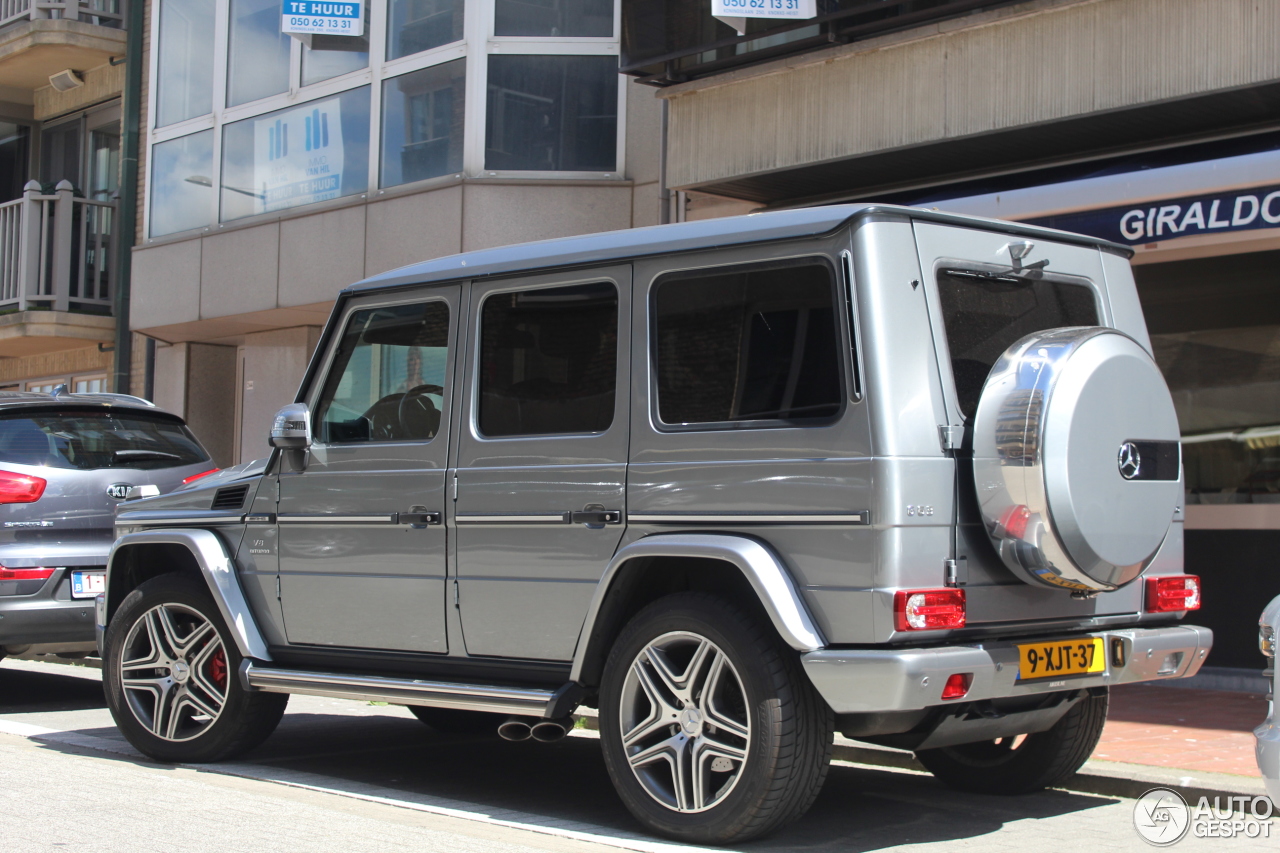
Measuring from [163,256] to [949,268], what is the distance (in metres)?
12.9

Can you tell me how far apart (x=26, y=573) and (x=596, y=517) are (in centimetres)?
436

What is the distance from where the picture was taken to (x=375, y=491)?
20.3 ft

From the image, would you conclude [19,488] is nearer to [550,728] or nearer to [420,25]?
[550,728]

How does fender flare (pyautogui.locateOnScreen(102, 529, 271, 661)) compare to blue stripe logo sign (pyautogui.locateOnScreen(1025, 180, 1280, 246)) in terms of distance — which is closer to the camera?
fender flare (pyautogui.locateOnScreen(102, 529, 271, 661))

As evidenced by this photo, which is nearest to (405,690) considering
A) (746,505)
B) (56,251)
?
(746,505)

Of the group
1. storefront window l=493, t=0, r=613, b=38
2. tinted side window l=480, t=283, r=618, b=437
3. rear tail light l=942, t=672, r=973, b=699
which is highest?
storefront window l=493, t=0, r=613, b=38

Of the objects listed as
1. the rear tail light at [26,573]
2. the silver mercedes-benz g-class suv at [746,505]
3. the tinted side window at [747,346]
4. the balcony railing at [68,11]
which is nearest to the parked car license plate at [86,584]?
the rear tail light at [26,573]

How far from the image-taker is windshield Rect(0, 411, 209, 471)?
28.1ft

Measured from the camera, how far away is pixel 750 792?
16.0 feet

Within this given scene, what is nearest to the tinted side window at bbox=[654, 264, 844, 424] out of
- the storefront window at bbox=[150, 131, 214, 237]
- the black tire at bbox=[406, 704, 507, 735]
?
the black tire at bbox=[406, 704, 507, 735]

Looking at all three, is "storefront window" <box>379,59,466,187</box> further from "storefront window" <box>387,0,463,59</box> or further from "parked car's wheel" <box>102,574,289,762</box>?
"parked car's wheel" <box>102,574,289,762</box>

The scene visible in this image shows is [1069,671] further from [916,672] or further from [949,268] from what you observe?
[949,268]

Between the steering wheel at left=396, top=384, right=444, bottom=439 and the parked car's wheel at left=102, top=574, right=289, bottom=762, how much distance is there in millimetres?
1376

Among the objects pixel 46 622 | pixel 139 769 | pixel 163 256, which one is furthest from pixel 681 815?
pixel 163 256
